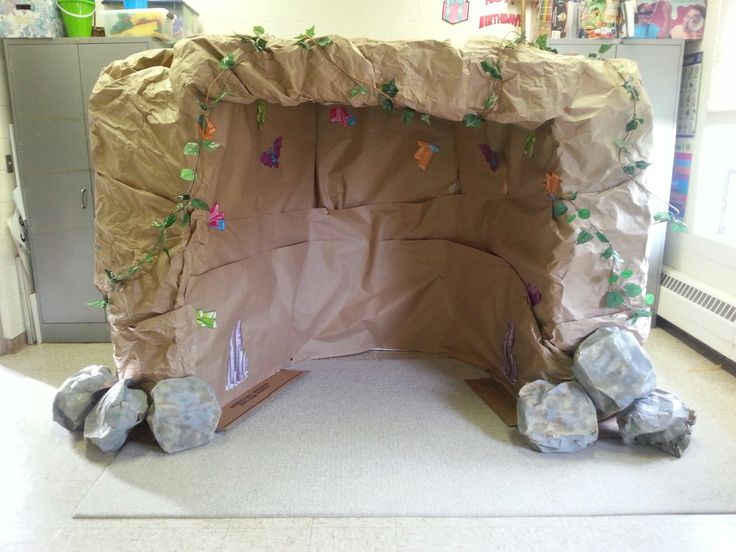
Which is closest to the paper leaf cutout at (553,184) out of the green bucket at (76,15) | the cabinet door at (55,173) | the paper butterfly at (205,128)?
the paper butterfly at (205,128)

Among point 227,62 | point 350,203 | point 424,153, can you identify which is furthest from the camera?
point 350,203

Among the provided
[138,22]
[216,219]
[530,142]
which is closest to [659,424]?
[530,142]

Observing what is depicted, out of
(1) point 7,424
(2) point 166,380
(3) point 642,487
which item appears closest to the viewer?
(3) point 642,487

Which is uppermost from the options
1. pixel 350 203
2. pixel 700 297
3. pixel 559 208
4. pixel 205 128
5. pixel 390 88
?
pixel 390 88

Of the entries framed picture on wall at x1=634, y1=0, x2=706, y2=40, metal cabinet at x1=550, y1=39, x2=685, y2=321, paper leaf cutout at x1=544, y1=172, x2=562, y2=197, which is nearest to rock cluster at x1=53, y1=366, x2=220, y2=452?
paper leaf cutout at x1=544, y1=172, x2=562, y2=197

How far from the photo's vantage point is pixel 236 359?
268 centimetres

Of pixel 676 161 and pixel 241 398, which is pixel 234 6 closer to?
pixel 241 398

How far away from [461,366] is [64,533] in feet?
6.33

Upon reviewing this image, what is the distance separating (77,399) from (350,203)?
1567mm

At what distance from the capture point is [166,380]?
2.29 meters

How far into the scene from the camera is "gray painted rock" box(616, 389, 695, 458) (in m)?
2.26

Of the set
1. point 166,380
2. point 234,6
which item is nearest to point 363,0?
point 234,6

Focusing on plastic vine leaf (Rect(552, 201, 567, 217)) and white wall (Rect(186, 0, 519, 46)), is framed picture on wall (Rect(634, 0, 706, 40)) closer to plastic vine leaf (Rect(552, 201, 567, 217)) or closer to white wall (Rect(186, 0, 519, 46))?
white wall (Rect(186, 0, 519, 46))

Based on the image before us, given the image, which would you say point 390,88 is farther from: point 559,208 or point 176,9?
A: point 176,9
